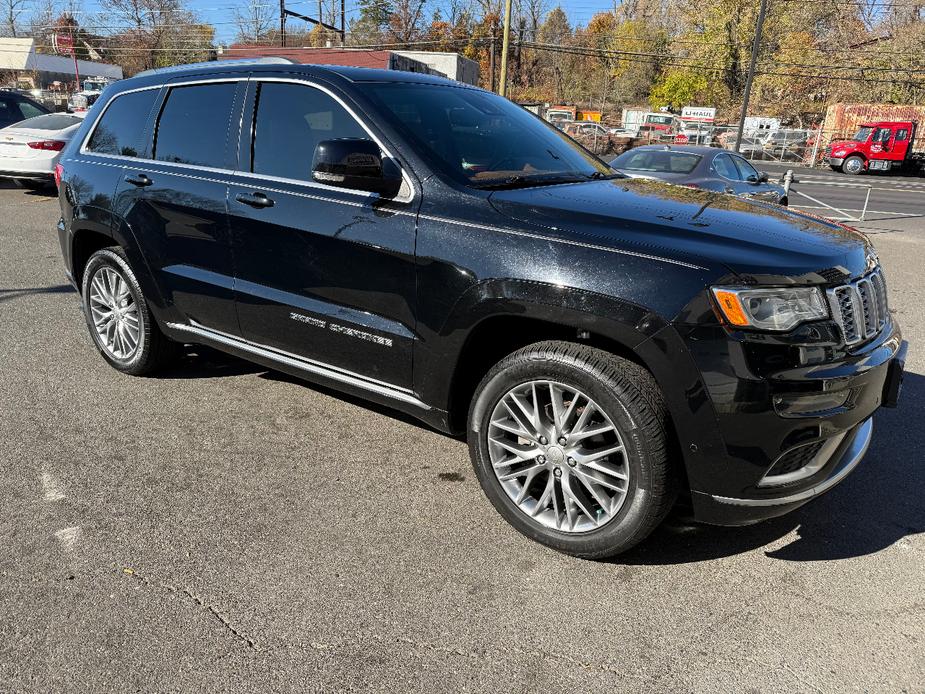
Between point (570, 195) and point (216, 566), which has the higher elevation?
point (570, 195)

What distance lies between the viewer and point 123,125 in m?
4.51

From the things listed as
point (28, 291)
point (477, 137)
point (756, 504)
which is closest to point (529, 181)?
point (477, 137)

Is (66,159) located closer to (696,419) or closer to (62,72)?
(696,419)

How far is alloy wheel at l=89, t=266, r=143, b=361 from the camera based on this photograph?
4582mm

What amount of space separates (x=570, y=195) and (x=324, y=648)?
2.06 meters

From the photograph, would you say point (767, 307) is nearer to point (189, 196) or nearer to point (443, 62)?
point (189, 196)

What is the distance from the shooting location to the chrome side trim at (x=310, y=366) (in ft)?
10.8

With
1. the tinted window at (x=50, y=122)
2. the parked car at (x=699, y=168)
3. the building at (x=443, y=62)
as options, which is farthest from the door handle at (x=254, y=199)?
the building at (x=443, y=62)

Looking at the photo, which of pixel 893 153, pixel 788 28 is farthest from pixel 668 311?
pixel 788 28

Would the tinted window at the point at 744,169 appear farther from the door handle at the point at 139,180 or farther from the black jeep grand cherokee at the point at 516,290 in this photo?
the door handle at the point at 139,180

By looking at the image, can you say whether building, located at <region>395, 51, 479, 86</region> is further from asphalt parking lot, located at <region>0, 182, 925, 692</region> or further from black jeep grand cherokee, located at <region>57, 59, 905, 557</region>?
asphalt parking lot, located at <region>0, 182, 925, 692</region>

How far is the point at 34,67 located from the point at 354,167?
77.4 metres

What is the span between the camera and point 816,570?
2861mm

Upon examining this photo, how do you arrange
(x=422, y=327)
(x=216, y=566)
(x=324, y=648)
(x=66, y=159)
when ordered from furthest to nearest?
(x=66, y=159), (x=422, y=327), (x=216, y=566), (x=324, y=648)
